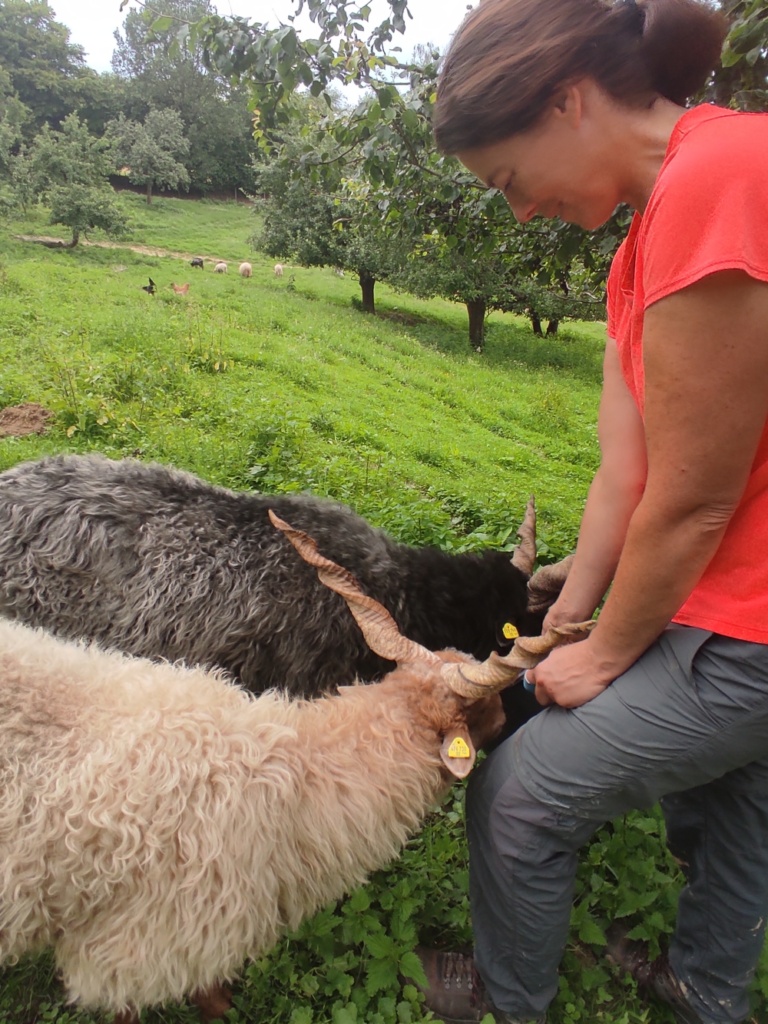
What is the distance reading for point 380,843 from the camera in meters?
2.24

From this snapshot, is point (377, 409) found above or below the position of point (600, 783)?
below

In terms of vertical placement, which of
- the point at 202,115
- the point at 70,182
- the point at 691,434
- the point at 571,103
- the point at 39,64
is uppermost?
the point at 39,64

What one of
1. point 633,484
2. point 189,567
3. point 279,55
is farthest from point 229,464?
point 633,484

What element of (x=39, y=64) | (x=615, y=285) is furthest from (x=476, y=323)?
(x=39, y=64)

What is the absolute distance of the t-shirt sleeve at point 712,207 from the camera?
3.87 ft

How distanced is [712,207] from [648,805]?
58.4 inches

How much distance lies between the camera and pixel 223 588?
3396 millimetres

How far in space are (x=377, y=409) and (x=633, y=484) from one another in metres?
7.49

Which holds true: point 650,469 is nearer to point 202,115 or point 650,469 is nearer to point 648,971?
point 648,971

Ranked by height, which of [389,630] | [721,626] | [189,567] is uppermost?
[721,626]

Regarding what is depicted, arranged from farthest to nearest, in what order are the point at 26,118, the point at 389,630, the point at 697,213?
the point at 26,118 < the point at 389,630 < the point at 697,213

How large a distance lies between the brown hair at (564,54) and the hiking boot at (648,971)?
269 centimetres

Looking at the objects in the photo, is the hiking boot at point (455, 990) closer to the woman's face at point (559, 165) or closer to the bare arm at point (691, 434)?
the bare arm at point (691, 434)

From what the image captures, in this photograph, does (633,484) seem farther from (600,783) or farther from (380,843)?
(380,843)
